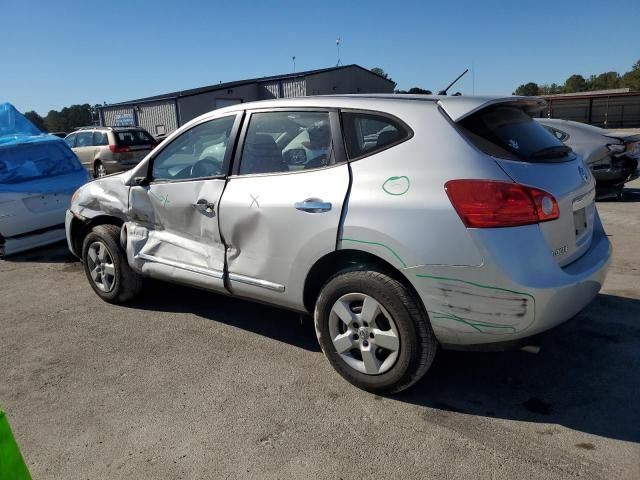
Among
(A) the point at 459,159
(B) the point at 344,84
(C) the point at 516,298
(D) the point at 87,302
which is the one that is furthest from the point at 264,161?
(B) the point at 344,84

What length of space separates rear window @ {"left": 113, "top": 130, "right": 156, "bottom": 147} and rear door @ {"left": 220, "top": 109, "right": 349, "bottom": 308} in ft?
46.6

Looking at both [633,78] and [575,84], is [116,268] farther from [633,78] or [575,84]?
[575,84]

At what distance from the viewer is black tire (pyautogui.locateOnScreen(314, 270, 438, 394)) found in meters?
2.78

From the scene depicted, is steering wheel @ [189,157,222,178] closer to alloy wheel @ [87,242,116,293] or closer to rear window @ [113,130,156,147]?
alloy wheel @ [87,242,116,293]

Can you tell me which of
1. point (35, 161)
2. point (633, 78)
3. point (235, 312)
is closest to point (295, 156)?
point (235, 312)

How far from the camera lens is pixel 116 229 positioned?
457 centimetres

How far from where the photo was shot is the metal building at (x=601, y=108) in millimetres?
A: 34781

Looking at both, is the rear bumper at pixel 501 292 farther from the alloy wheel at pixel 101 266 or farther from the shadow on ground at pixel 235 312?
the alloy wheel at pixel 101 266

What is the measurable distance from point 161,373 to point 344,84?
122ft

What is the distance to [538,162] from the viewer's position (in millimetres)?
2811

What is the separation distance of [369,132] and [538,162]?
97 cm

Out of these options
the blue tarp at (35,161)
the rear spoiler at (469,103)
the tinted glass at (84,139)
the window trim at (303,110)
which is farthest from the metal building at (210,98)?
the rear spoiler at (469,103)

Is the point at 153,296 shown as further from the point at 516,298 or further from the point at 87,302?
the point at 516,298

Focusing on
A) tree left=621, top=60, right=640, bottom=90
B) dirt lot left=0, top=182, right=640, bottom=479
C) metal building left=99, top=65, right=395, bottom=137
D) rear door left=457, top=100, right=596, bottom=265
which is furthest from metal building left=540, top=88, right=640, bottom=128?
dirt lot left=0, top=182, right=640, bottom=479
